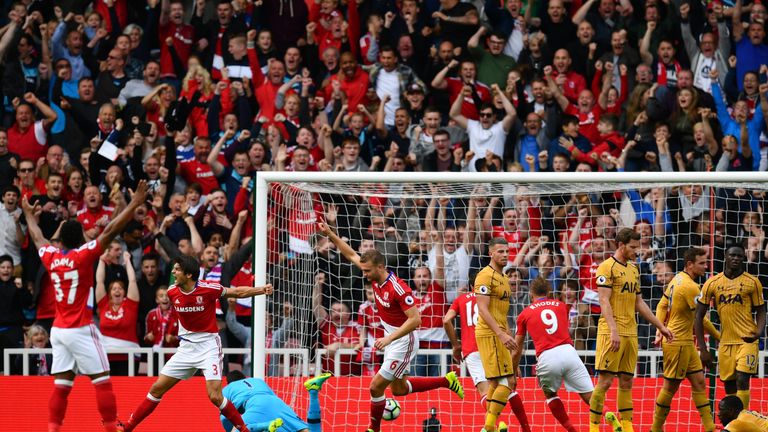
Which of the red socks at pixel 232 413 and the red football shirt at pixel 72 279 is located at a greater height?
the red football shirt at pixel 72 279

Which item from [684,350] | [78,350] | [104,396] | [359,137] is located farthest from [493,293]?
[359,137]

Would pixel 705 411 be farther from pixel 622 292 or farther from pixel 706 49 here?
pixel 706 49

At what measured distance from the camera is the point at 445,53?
17.0m

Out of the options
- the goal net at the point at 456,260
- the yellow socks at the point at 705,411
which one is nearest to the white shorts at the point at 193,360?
the goal net at the point at 456,260

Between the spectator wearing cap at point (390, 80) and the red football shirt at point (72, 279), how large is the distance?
6.42m

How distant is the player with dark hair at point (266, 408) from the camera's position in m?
10.6

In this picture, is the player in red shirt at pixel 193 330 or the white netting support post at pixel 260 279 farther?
the white netting support post at pixel 260 279

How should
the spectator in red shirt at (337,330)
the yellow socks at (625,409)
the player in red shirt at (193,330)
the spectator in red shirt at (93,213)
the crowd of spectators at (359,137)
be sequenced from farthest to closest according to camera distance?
1. the spectator in red shirt at (93,213)
2. the crowd of spectators at (359,137)
3. the spectator in red shirt at (337,330)
4. the yellow socks at (625,409)
5. the player in red shirt at (193,330)

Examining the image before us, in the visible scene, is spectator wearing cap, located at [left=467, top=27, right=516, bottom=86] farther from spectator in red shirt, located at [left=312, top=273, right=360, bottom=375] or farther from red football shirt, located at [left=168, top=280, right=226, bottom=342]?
red football shirt, located at [left=168, top=280, right=226, bottom=342]

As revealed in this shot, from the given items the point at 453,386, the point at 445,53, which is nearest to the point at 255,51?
the point at 445,53

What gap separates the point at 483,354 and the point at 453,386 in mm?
484

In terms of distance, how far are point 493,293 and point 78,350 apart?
3.91 metres

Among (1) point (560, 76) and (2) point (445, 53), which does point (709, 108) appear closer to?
(1) point (560, 76)

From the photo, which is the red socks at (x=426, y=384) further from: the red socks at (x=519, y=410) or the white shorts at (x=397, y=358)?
the red socks at (x=519, y=410)
